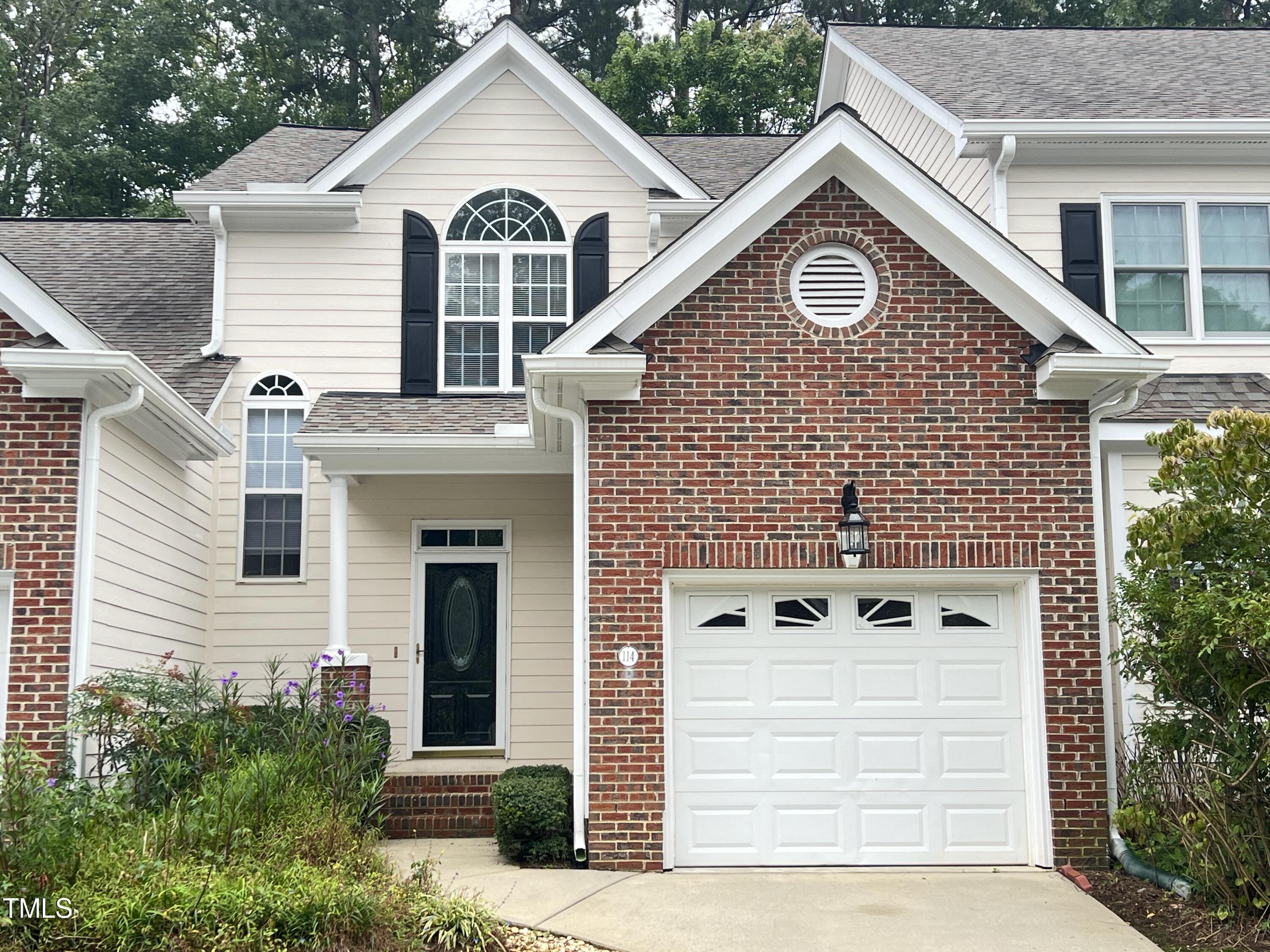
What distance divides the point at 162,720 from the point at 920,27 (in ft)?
42.3

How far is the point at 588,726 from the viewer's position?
9.25 m

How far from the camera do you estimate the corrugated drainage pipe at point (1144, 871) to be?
27.2 ft

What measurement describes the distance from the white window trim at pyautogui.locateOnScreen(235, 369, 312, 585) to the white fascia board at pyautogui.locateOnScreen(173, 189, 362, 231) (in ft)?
5.32

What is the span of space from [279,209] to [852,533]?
24.9 feet

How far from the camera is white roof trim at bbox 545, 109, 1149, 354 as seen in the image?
9461mm

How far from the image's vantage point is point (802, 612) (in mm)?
9773

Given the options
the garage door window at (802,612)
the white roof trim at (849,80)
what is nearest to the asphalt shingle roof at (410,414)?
the garage door window at (802,612)

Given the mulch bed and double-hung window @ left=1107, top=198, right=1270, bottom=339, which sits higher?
double-hung window @ left=1107, top=198, right=1270, bottom=339

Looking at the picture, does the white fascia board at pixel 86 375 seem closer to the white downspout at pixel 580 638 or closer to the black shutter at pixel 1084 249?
the white downspout at pixel 580 638

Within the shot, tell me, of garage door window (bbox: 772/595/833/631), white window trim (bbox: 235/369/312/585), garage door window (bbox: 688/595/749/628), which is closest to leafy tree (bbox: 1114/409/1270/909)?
garage door window (bbox: 772/595/833/631)

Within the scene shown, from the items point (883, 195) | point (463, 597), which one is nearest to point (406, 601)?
point (463, 597)

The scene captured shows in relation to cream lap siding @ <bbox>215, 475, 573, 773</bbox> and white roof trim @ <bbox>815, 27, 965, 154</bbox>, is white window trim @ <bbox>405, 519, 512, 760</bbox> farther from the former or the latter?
white roof trim @ <bbox>815, 27, 965, 154</bbox>

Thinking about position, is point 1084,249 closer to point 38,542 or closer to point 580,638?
point 580,638

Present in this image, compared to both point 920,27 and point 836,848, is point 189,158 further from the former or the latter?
point 836,848
